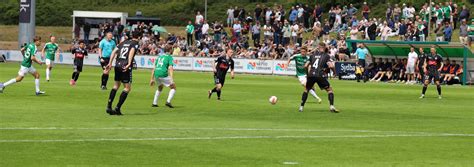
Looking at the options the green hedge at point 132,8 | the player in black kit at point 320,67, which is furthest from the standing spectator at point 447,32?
the green hedge at point 132,8

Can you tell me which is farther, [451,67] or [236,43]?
[236,43]

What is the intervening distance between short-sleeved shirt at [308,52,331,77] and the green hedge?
62.2 metres

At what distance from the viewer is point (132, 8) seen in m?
108

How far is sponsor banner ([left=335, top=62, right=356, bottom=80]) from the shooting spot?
59.6 meters

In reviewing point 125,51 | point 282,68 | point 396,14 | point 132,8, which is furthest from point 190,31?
point 125,51

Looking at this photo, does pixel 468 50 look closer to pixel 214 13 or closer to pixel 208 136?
pixel 208 136

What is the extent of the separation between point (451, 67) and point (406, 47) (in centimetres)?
375

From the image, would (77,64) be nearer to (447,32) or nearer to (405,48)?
(405,48)

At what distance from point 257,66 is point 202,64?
17.6ft

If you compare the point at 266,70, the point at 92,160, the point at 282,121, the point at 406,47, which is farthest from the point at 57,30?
the point at 92,160

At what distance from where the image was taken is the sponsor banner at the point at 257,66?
6575 centimetres

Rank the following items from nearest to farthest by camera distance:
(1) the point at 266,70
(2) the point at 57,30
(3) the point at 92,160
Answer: (3) the point at 92,160, (1) the point at 266,70, (2) the point at 57,30

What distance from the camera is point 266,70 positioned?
65.9 meters

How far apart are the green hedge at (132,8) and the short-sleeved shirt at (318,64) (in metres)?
62.2
